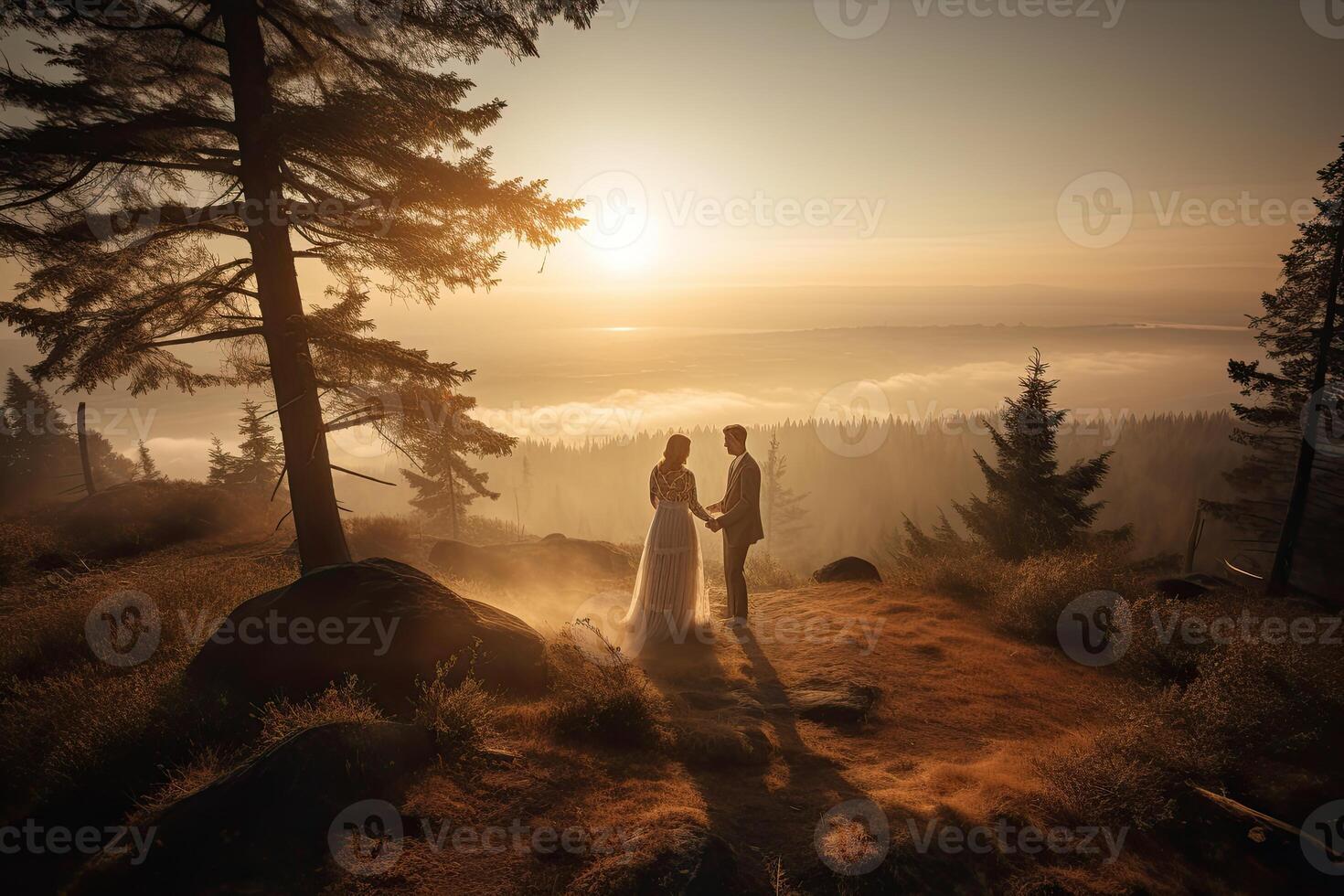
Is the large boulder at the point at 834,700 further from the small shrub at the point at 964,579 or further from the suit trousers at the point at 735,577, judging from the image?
the small shrub at the point at 964,579

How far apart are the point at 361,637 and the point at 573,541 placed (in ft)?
41.2

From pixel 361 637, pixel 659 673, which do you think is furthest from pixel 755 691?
pixel 361 637

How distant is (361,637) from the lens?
19.3 ft

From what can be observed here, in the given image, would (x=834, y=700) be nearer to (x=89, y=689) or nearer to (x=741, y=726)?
(x=741, y=726)

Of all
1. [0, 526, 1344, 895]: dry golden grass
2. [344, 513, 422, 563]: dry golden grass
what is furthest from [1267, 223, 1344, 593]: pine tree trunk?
[344, 513, 422, 563]: dry golden grass

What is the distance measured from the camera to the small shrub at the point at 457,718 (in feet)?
15.4

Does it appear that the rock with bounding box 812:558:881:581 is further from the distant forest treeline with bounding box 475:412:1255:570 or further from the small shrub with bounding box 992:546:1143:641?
the distant forest treeline with bounding box 475:412:1255:570

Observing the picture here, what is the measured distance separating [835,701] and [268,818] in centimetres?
552

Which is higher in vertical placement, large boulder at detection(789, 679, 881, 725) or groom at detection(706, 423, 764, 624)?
groom at detection(706, 423, 764, 624)

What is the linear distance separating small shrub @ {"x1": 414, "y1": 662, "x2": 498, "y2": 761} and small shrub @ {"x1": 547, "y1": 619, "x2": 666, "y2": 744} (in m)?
0.76

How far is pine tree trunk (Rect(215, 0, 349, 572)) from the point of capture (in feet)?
25.5

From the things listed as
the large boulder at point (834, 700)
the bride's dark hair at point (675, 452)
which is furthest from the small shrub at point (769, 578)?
the large boulder at point (834, 700)

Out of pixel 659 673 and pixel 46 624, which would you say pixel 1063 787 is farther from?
pixel 46 624

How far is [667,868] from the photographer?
3336 mm
